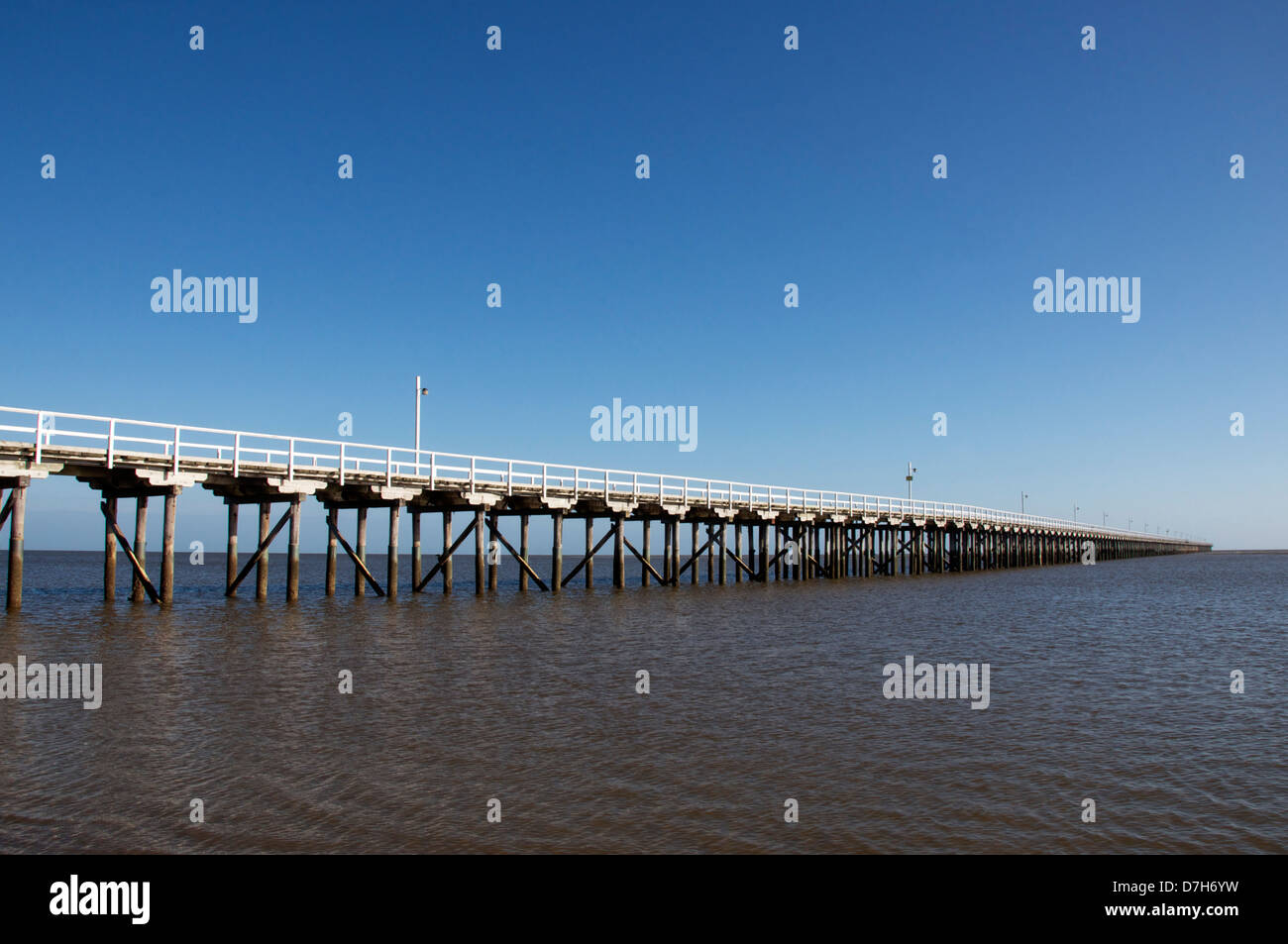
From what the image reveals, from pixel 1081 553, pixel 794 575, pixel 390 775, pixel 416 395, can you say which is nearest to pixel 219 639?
pixel 390 775

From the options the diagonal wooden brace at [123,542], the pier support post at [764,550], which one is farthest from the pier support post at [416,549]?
the pier support post at [764,550]

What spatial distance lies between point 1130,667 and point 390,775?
1402 cm

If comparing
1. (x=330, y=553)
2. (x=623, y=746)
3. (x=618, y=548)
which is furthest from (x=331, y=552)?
(x=623, y=746)

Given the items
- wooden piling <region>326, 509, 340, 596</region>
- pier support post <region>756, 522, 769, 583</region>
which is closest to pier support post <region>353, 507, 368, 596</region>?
wooden piling <region>326, 509, 340, 596</region>

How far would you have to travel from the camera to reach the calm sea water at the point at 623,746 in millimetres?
6918

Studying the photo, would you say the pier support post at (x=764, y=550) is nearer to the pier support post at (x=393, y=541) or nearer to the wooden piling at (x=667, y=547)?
the wooden piling at (x=667, y=547)

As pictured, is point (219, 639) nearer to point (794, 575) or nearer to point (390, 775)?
point (390, 775)

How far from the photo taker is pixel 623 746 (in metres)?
9.52

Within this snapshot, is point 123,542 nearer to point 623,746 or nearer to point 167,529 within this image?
point 167,529

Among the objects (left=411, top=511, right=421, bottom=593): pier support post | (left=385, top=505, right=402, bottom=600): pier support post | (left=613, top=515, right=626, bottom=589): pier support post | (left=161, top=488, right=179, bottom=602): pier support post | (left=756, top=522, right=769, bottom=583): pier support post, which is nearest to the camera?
(left=161, top=488, right=179, bottom=602): pier support post

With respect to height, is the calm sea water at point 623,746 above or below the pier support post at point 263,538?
below

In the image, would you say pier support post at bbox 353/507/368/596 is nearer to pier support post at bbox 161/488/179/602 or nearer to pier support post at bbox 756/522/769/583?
pier support post at bbox 161/488/179/602

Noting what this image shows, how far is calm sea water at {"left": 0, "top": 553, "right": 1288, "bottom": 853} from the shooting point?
22.7 ft

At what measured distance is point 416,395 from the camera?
32.9m
